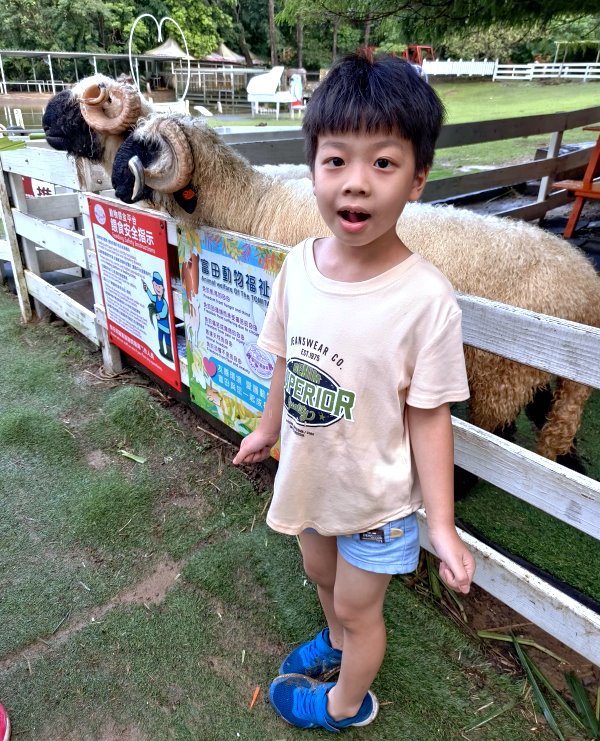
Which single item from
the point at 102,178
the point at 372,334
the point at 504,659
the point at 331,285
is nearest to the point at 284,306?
the point at 331,285

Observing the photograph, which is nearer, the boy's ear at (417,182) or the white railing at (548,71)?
the boy's ear at (417,182)

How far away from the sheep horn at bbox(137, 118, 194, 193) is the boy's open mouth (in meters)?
1.76

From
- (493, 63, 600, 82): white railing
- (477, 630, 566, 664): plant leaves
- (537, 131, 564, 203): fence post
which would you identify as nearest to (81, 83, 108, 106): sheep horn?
(477, 630, 566, 664): plant leaves

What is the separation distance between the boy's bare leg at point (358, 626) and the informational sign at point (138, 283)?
82.9 inches

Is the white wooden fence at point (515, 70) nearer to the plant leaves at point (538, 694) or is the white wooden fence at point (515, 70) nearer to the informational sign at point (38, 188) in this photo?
the informational sign at point (38, 188)

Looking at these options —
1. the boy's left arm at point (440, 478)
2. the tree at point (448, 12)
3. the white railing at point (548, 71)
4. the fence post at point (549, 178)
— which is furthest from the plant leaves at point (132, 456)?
the white railing at point (548, 71)

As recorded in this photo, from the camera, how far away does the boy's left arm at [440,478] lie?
1.19 meters

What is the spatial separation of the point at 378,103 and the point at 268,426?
920 millimetres

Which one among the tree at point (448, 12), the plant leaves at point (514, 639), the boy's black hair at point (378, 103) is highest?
the tree at point (448, 12)

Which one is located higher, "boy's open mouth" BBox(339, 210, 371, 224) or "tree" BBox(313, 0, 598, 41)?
"tree" BBox(313, 0, 598, 41)

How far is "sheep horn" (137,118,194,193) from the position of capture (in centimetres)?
259

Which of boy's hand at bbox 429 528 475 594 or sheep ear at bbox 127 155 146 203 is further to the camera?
sheep ear at bbox 127 155 146 203

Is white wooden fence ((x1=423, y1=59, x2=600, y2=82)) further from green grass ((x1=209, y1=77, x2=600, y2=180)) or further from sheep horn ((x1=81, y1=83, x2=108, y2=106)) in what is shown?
sheep horn ((x1=81, y1=83, x2=108, y2=106))

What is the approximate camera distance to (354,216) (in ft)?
3.59
